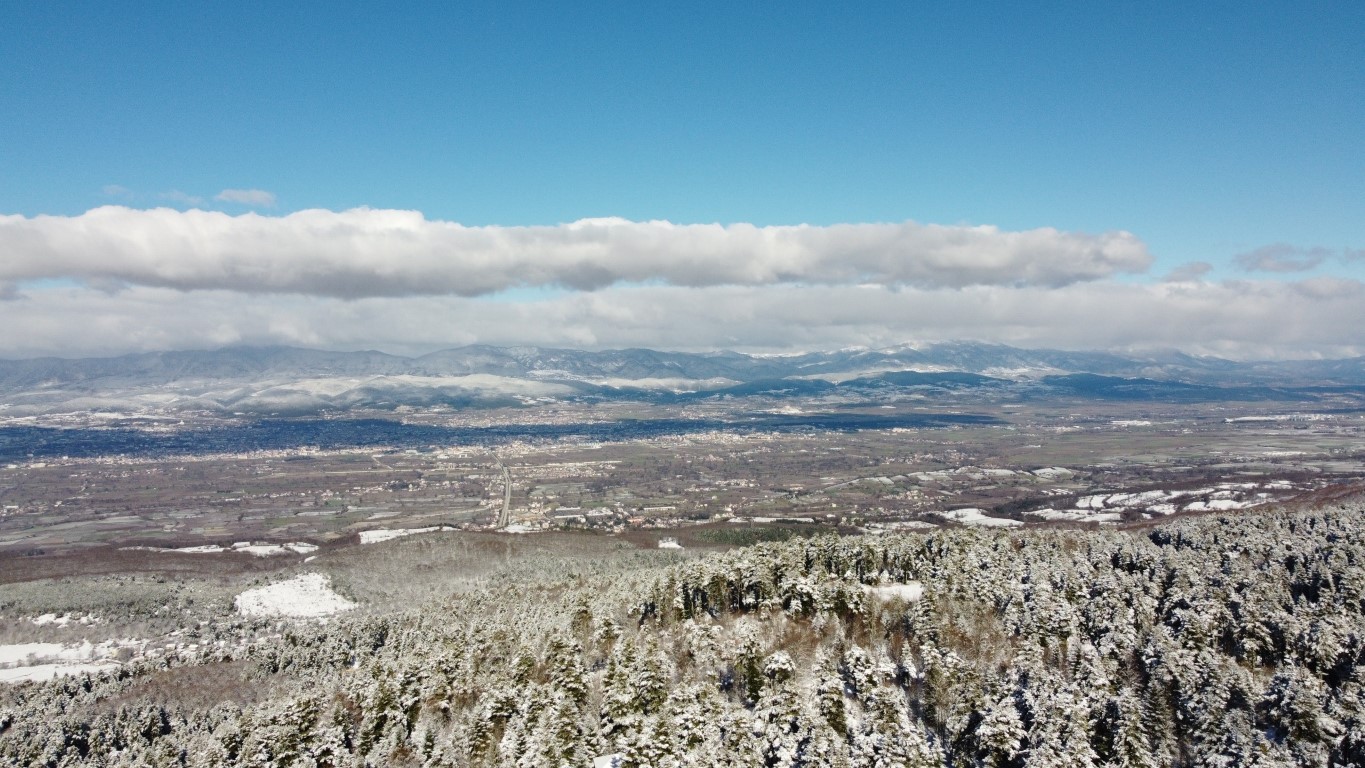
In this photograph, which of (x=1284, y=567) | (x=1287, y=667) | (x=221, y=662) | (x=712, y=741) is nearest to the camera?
(x=712, y=741)

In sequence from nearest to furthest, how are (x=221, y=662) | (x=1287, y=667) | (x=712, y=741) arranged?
(x=712, y=741)
(x=1287, y=667)
(x=221, y=662)

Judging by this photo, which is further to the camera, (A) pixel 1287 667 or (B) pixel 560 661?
(B) pixel 560 661

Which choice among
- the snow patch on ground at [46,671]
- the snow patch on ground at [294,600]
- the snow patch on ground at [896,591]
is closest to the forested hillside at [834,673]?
the snow patch on ground at [896,591]

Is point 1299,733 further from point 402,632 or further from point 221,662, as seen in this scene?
point 221,662

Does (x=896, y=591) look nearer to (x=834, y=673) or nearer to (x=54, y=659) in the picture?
(x=834, y=673)

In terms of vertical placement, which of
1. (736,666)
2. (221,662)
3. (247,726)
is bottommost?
(221,662)

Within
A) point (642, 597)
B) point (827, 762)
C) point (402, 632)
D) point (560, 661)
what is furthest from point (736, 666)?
point (402, 632)

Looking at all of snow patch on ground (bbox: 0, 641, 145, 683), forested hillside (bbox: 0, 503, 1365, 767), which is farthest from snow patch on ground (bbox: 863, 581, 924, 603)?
snow patch on ground (bbox: 0, 641, 145, 683)
